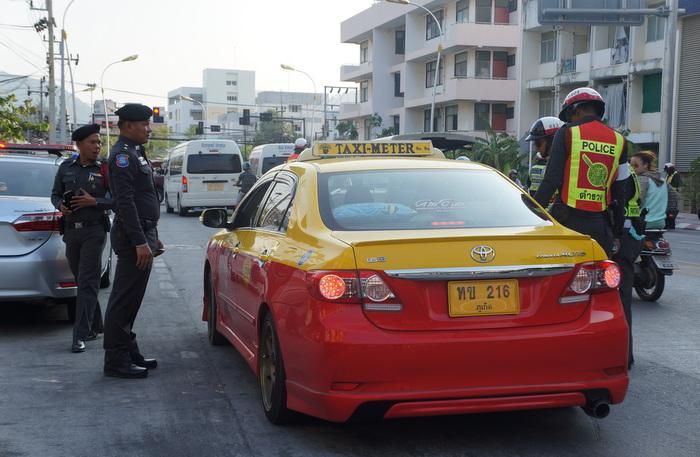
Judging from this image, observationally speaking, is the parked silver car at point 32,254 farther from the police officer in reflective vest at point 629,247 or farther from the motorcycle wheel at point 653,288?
the motorcycle wheel at point 653,288

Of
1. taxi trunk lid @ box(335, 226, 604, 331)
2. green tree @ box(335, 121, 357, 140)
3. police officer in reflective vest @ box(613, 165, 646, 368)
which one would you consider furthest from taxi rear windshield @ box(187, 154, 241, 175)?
green tree @ box(335, 121, 357, 140)

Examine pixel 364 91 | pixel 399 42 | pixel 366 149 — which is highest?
pixel 399 42

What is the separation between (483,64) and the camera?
167 feet

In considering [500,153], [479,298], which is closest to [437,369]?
[479,298]

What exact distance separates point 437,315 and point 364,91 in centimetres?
6547

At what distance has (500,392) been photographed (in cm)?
428

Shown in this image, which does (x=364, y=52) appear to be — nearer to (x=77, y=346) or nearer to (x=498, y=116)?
(x=498, y=116)

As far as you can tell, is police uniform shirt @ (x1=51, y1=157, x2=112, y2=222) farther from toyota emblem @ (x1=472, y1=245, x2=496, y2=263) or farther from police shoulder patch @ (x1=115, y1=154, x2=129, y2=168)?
toyota emblem @ (x1=472, y1=245, x2=496, y2=263)

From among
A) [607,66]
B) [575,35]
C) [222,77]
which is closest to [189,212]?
[607,66]

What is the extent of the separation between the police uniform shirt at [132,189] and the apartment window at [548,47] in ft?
129

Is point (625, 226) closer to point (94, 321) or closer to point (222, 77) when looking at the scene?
point (94, 321)

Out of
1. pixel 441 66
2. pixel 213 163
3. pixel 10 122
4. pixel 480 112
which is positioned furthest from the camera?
pixel 441 66

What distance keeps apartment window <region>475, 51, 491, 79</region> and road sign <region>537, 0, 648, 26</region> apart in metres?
27.8

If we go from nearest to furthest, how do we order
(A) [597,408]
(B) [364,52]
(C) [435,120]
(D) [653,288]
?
(A) [597,408] → (D) [653,288] → (C) [435,120] → (B) [364,52]
